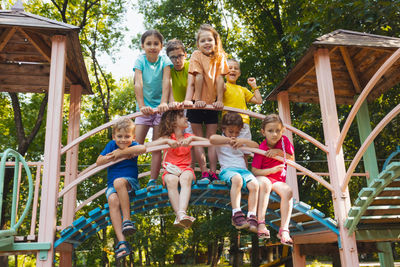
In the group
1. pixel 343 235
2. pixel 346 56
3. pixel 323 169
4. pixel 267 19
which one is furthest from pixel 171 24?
pixel 343 235

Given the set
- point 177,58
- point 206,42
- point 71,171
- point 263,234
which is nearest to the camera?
point 263,234

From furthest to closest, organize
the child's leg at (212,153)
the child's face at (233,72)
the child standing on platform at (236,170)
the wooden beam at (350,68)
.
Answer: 1. the wooden beam at (350,68)
2. the child's face at (233,72)
3. the child's leg at (212,153)
4. the child standing on platform at (236,170)

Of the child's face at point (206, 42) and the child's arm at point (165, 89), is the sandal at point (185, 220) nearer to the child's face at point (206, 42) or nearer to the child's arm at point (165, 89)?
the child's arm at point (165, 89)

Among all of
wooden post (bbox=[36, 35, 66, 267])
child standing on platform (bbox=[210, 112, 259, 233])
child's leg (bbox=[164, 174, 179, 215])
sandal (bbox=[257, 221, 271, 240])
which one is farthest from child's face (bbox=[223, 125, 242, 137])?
wooden post (bbox=[36, 35, 66, 267])

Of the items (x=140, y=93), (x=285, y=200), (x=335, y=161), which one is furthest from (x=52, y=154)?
(x=335, y=161)

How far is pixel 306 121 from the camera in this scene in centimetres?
1088

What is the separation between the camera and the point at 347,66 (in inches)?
259

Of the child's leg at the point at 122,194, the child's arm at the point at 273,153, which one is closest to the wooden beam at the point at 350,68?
the child's arm at the point at 273,153

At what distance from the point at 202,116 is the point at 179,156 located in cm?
78

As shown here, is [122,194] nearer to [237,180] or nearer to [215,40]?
[237,180]

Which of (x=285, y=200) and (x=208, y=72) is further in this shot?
(x=208, y=72)

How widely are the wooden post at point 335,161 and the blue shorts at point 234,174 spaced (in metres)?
1.31

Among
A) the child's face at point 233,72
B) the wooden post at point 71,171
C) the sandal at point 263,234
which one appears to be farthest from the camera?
the wooden post at point 71,171

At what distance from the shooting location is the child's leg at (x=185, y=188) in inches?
173
